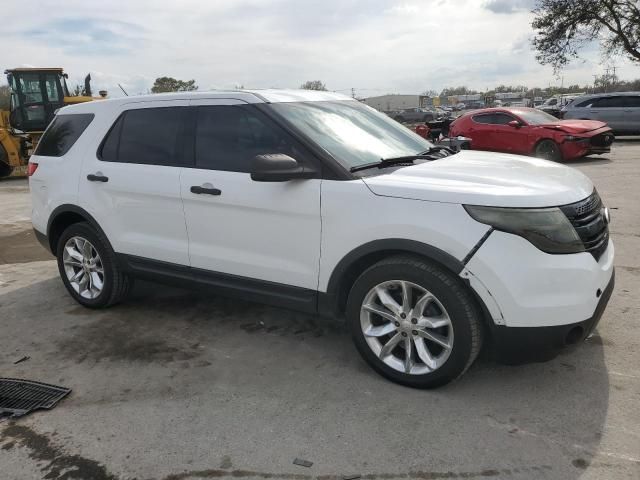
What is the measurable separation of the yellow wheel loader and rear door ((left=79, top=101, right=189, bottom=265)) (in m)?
12.6

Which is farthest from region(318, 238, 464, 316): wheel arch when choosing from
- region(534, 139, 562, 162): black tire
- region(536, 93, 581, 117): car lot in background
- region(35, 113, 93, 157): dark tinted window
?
region(536, 93, 581, 117): car lot in background

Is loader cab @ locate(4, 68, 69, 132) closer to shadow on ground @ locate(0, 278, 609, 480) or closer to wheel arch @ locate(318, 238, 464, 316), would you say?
shadow on ground @ locate(0, 278, 609, 480)

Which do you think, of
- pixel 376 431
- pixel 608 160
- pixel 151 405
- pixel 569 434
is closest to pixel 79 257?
pixel 151 405

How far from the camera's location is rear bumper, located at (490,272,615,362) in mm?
2967

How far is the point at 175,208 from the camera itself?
13.5ft

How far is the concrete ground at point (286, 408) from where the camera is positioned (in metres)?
2.71

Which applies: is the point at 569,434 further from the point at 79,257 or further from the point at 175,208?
the point at 79,257

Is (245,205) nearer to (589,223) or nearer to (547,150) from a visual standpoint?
(589,223)

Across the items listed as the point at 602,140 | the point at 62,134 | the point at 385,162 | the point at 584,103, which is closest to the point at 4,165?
the point at 62,134

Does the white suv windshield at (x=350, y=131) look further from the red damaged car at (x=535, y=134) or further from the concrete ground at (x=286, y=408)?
the red damaged car at (x=535, y=134)

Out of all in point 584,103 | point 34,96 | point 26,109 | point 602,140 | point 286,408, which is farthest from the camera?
point 584,103

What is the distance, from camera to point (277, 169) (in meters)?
3.34

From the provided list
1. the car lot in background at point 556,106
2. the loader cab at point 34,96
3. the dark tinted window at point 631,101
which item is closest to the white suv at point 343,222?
the loader cab at point 34,96

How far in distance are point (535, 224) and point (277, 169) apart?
1490 millimetres
